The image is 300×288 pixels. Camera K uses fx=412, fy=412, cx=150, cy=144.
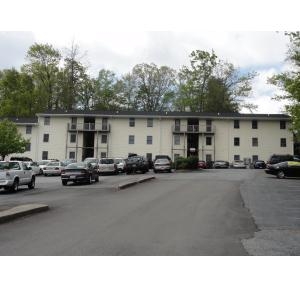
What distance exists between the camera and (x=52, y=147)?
201 feet

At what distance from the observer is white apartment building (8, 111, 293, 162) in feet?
198

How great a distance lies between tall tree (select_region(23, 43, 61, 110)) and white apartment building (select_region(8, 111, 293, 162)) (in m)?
9.25

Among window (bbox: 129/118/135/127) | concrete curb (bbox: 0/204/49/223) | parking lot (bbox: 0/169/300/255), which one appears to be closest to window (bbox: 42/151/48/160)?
window (bbox: 129/118/135/127)

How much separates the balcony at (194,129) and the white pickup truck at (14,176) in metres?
40.1

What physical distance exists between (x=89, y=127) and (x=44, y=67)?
14699mm

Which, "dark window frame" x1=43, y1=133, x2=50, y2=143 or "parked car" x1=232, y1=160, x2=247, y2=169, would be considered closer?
"parked car" x1=232, y1=160, x2=247, y2=169

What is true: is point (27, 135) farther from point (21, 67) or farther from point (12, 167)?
point (12, 167)

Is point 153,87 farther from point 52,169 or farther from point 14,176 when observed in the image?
point 14,176

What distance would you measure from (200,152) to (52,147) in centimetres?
2212

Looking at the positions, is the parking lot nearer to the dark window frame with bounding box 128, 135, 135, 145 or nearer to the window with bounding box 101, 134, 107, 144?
the dark window frame with bounding box 128, 135, 135, 145

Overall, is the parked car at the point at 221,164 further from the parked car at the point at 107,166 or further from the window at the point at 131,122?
the parked car at the point at 107,166

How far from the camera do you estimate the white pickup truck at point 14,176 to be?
795 inches

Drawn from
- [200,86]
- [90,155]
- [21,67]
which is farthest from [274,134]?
[21,67]
